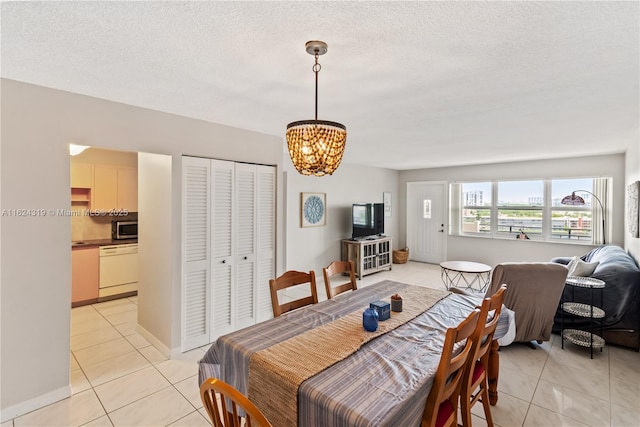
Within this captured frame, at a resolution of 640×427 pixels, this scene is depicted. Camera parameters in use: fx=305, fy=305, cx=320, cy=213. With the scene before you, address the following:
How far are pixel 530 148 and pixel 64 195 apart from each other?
564 centimetres

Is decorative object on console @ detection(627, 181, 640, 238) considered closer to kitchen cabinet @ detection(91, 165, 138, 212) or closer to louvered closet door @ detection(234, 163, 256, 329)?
louvered closet door @ detection(234, 163, 256, 329)

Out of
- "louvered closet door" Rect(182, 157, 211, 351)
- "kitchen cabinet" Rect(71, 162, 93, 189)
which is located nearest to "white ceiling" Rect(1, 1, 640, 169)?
"louvered closet door" Rect(182, 157, 211, 351)

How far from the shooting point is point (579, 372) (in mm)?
2697

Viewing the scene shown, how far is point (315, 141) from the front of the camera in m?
1.60

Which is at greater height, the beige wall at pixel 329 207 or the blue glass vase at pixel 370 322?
the beige wall at pixel 329 207

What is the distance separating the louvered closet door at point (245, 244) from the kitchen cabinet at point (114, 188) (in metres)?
2.57

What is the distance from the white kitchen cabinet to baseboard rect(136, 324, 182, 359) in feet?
0.39

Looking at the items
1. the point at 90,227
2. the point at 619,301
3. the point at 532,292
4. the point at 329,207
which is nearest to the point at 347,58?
the point at 532,292

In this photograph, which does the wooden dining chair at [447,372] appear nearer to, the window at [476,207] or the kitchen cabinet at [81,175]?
the kitchen cabinet at [81,175]

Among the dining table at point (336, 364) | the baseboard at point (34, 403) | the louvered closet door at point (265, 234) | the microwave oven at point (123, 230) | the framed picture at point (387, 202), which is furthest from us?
the framed picture at point (387, 202)

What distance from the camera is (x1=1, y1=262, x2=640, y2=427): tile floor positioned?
214 cm

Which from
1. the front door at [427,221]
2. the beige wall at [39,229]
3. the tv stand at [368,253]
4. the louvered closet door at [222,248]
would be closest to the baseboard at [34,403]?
the beige wall at [39,229]

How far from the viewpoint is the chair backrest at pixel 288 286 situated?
7.10 ft

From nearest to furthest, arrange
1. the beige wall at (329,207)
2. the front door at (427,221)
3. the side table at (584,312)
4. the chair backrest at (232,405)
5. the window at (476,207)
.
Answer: the chair backrest at (232,405) < the side table at (584,312) < the beige wall at (329,207) < the window at (476,207) < the front door at (427,221)
